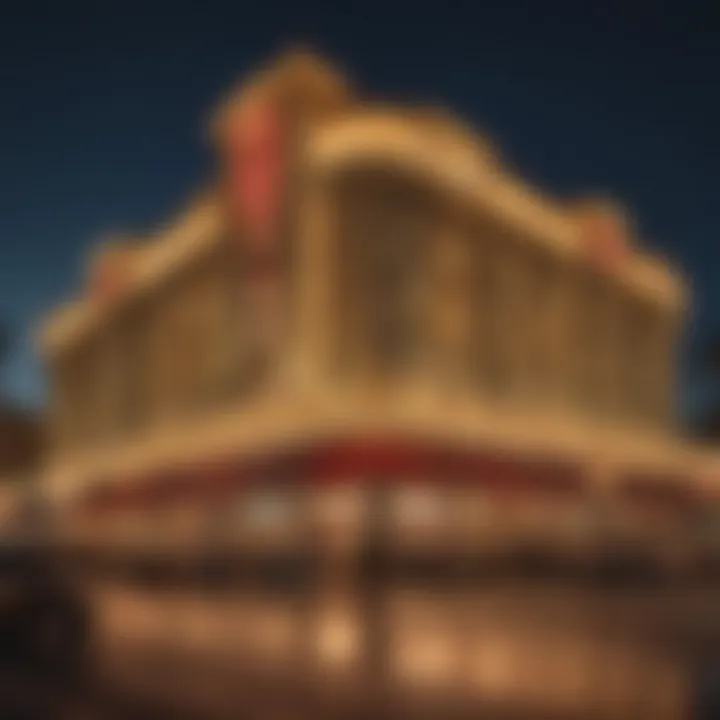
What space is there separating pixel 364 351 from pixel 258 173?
227 cm

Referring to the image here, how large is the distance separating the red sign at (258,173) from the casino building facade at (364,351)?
30mm

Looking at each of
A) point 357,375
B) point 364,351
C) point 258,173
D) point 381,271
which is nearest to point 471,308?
point 381,271

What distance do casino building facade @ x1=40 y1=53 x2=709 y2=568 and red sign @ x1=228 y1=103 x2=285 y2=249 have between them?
0.03 m

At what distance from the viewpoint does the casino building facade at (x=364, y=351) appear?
747cm

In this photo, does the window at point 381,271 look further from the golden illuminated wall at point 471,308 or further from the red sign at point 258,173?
the red sign at point 258,173

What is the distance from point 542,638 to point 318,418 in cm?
536

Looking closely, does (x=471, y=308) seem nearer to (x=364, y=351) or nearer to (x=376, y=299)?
(x=376, y=299)

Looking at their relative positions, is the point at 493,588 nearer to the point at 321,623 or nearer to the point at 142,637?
the point at 321,623

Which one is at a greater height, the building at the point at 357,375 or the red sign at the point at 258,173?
the red sign at the point at 258,173

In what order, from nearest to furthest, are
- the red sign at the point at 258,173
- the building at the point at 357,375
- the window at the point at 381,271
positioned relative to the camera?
1. the building at the point at 357,375
2. the red sign at the point at 258,173
3. the window at the point at 381,271

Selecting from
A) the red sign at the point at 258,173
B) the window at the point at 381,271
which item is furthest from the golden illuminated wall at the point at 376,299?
the red sign at the point at 258,173

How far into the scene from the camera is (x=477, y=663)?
3.74 metres

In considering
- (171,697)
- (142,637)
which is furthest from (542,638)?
(171,697)

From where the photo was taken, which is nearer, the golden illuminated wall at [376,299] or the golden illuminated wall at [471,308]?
the golden illuminated wall at [376,299]
